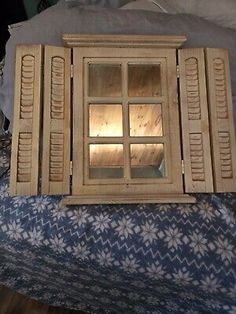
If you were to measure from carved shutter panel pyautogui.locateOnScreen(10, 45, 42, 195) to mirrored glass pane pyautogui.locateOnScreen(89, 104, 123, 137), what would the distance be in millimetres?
122

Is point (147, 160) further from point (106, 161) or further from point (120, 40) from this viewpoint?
point (120, 40)

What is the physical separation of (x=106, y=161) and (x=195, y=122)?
0.22 meters

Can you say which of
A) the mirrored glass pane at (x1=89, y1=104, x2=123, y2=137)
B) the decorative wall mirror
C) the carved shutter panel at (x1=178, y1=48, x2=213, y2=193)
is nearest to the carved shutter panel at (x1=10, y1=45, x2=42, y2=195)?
the decorative wall mirror

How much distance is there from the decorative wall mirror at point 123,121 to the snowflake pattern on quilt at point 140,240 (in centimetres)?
4

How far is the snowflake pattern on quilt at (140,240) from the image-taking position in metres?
0.73

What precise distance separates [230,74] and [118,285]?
61 cm

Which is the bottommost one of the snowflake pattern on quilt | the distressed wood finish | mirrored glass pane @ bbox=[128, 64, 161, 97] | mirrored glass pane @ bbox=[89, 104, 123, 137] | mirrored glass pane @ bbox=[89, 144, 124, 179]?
the snowflake pattern on quilt

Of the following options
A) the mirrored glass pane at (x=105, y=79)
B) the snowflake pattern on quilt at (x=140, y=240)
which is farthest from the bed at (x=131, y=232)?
the mirrored glass pane at (x=105, y=79)

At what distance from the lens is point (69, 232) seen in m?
0.75

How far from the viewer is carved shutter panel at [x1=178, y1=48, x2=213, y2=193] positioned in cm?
78

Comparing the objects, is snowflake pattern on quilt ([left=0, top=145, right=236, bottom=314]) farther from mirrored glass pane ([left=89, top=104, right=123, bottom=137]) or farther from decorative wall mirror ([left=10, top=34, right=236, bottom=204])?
mirrored glass pane ([left=89, top=104, right=123, bottom=137])

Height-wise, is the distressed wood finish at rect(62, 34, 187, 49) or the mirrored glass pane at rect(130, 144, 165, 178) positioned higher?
the distressed wood finish at rect(62, 34, 187, 49)

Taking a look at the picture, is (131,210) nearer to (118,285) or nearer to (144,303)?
(118,285)

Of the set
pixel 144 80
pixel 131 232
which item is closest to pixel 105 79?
pixel 144 80
